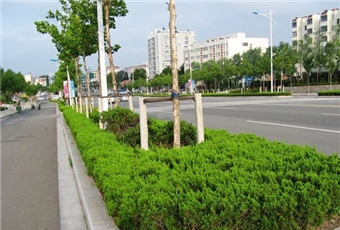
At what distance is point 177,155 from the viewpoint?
13.3ft

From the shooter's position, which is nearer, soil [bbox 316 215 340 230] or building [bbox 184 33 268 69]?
soil [bbox 316 215 340 230]

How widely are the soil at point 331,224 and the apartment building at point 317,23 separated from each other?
6023 centimetres

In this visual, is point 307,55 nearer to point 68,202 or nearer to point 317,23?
point 317,23

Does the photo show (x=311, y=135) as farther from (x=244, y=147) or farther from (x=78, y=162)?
(x=78, y=162)

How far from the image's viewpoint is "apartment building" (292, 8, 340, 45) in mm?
61375

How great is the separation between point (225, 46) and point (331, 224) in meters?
86.5

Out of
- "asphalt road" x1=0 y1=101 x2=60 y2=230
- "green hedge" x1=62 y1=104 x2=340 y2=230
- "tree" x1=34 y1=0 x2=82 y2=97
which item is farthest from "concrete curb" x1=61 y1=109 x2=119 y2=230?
"tree" x1=34 y1=0 x2=82 y2=97

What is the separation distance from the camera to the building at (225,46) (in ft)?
281

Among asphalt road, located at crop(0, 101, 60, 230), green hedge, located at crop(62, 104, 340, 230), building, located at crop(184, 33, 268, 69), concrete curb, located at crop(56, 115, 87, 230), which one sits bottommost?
asphalt road, located at crop(0, 101, 60, 230)

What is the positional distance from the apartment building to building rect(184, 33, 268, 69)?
41.0 ft

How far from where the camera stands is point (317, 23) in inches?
2586

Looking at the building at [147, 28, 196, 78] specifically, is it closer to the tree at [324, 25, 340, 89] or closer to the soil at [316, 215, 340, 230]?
the tree at [324, 25, 340, 89]

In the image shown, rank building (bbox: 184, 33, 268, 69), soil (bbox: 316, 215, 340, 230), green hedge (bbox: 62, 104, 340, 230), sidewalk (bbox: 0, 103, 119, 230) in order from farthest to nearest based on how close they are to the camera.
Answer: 1. building (bbox: 184, 33, 268, 69)
2. sidewalk (bbox: 0, 103, 119, 230)
3. soil (bbox: 316, 215, 340, 230)
4. green hedge (bbox: 62, 104, 340, 230)

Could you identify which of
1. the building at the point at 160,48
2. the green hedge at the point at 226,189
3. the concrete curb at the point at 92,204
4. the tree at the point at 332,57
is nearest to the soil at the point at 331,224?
the green hedge at the point at 226,189
